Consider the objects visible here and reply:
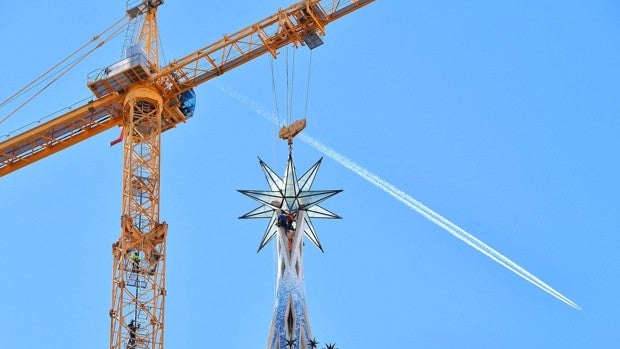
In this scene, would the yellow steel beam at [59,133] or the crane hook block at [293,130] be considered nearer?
the crane hook block at [293,130]

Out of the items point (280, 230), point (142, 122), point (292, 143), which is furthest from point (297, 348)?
point (142, 122)

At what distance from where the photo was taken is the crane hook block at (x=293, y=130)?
4754 inches

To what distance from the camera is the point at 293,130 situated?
→ 397ft

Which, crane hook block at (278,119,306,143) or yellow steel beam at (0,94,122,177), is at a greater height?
yellow steel beam at (0,94,122,177)

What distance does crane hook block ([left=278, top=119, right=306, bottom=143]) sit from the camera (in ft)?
396

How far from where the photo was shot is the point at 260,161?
116 metres

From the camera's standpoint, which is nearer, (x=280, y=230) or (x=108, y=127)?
(x=280, y=230)

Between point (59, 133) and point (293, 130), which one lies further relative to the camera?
point (59, 133)

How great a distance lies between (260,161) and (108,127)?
56.3ft

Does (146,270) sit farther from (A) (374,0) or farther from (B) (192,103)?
(A) (374,0)

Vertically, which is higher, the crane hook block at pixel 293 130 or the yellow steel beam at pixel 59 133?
the yellow steel beam at pixel 59 133

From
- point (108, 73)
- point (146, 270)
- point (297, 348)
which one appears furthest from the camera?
point (108, 73)

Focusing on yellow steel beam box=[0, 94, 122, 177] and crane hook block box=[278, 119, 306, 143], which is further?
yellow steel beam box=[0, 94, 122, 177]

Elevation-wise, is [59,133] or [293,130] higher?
[59,133]
